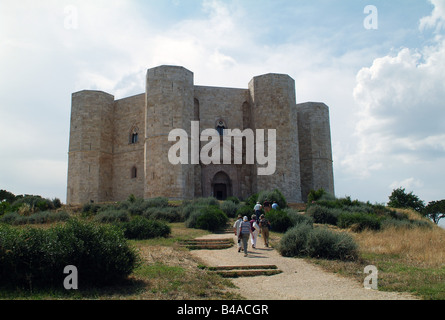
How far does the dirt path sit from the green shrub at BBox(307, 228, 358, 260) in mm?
607

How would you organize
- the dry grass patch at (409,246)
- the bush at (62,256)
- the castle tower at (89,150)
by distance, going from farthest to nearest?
the castle tower at (89,150) < the dry grass patch at (409,246) < the bush at (62,256)

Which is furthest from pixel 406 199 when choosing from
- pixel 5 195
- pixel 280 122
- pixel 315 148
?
pixel 5 195

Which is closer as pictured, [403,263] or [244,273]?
[244,273]

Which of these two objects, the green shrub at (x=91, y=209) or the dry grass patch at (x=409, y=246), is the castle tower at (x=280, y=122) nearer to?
the green shrub at (x=91, y=209)

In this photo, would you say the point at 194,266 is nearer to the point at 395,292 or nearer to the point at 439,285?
the point at 395,292

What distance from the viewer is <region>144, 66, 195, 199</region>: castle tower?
72.1 feet

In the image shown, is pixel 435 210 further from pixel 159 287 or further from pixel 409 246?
pixel 159 287

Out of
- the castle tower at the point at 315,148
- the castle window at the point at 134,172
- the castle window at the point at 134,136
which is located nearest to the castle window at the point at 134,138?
the castle window at the point at 134,136

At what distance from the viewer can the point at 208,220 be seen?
13734 millimetres

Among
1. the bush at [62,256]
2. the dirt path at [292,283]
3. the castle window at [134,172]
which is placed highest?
the castle window at [134,172]

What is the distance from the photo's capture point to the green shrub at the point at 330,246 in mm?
8766

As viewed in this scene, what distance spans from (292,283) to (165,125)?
1698cm

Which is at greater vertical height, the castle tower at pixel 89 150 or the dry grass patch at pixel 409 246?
the castle tower at pixel 89 150

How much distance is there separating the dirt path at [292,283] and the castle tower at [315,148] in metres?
18.2
